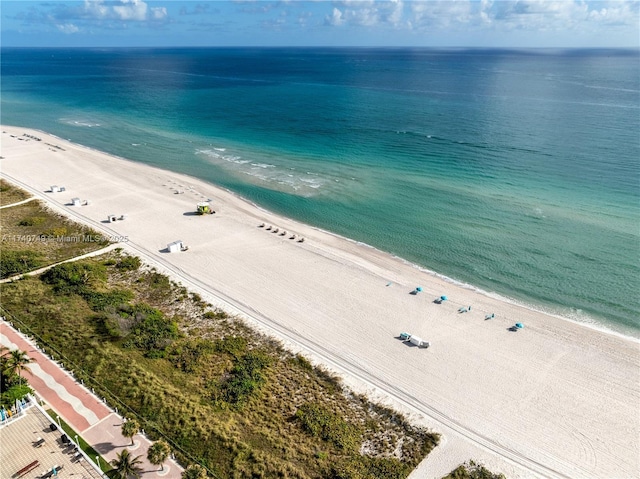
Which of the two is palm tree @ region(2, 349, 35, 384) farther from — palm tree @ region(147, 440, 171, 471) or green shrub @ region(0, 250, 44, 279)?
green shrub @ region(0, 250, 44, 279)

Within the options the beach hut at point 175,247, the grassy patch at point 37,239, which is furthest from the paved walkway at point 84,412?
the beach hut at point 175,247

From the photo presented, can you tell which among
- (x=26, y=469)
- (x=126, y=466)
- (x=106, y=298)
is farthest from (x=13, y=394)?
(x=106, y=298)

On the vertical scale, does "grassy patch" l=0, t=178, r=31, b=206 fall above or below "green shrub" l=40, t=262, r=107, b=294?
above

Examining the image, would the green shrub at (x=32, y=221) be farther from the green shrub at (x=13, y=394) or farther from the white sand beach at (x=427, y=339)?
the green shrub at (x=13, y=394)

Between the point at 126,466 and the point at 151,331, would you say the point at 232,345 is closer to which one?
the point at 151,331

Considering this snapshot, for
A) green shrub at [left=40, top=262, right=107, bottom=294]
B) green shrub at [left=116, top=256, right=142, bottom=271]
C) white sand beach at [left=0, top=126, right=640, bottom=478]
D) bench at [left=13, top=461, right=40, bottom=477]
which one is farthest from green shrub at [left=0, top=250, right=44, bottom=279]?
bench at [left=13, top=461, right=40, bottom=477]

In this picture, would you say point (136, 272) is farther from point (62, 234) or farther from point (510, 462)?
point (510, 462)
